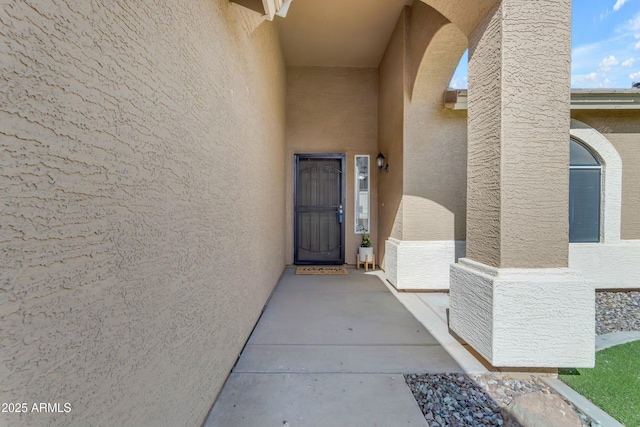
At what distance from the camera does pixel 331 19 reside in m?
4.65

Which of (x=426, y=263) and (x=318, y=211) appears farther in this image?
(x=318, y=211)

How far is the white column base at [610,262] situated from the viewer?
15.1 ft

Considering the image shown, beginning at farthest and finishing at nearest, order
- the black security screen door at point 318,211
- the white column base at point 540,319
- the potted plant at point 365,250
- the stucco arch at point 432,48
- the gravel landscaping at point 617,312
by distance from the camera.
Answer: the black security screen door at point 318,211 < the potted plant at point 365,250 < the stucco arch at point 432,48 < the gravel landscaping at point 617,312 < the white column base at point 540,319

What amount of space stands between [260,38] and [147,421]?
3677 mm

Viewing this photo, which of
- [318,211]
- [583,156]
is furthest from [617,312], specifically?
[318,211]

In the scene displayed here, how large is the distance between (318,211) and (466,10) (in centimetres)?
453

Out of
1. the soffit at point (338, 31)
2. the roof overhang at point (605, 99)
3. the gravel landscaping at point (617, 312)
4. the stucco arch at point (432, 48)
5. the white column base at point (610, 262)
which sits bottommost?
the gravel landscaping at point (617, 312)

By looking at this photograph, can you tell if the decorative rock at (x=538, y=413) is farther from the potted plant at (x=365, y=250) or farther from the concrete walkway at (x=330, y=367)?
the potted plant at (x=365, y=250)

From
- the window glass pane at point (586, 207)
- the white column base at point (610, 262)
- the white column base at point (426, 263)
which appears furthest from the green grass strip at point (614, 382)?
the window glass pane at point (586, 207)

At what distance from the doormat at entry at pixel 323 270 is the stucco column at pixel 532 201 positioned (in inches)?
140

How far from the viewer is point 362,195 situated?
6273 millimetres

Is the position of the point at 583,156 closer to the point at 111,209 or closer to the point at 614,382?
the point at 614,382

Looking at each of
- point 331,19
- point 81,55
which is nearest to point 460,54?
point 331,19

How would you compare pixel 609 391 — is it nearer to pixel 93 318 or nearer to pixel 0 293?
pixel 93 318
